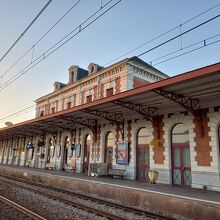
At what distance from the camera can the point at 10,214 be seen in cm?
718

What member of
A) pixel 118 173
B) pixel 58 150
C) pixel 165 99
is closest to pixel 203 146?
pixel 165 99

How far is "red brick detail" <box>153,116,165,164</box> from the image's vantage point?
14.0 metres

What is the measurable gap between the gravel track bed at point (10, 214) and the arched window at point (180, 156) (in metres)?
8.92

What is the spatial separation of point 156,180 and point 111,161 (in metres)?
4.80

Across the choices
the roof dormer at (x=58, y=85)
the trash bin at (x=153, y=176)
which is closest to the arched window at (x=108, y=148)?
the trash bin at (x=153, y=176)

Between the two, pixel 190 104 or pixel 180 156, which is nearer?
pixel 190 104

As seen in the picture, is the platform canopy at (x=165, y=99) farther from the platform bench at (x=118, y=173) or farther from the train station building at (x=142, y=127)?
the platform bench at (x=118, y=173)

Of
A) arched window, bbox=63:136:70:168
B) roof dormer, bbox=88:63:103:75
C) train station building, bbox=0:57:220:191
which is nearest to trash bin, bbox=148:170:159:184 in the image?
train station building, bbox=0:57:220:191

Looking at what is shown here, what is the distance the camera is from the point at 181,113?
13.4 meters

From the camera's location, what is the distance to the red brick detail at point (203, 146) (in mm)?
11826

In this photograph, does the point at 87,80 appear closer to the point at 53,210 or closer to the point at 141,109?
the point at 141,109

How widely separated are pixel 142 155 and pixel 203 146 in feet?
15.0

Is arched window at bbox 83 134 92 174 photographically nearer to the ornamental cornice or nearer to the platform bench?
the platform bench

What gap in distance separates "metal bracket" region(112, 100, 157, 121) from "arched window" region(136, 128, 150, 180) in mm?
1462
